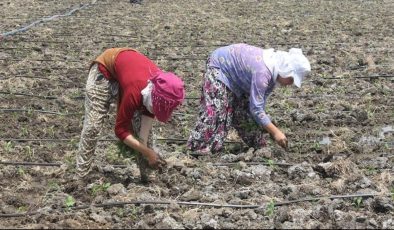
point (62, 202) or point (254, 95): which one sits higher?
point (254, 95)

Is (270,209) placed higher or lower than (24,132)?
higher

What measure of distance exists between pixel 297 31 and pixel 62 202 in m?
9.23

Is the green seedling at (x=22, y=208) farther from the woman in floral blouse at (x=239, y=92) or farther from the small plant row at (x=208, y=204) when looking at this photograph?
the woman in floral blouse at (x=239, y=92)

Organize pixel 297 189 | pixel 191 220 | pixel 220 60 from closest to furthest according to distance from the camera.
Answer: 1. pixel 191 220
2. pixel 297 189
3. pixel 220 60

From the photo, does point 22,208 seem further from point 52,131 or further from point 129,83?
point 52,131

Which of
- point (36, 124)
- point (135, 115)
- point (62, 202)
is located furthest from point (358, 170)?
point (36, 124)

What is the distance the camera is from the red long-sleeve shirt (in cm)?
401

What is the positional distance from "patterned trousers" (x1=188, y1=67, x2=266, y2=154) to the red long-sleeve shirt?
1.09m

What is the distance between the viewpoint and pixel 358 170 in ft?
15.6

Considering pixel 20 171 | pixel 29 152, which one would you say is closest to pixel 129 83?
pixel 20 171

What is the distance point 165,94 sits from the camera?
3.86 metres

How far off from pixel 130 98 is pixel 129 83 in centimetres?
13

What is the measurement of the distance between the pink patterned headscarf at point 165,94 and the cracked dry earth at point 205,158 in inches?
25.3

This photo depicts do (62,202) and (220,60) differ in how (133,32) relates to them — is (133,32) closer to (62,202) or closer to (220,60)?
(220,60)
